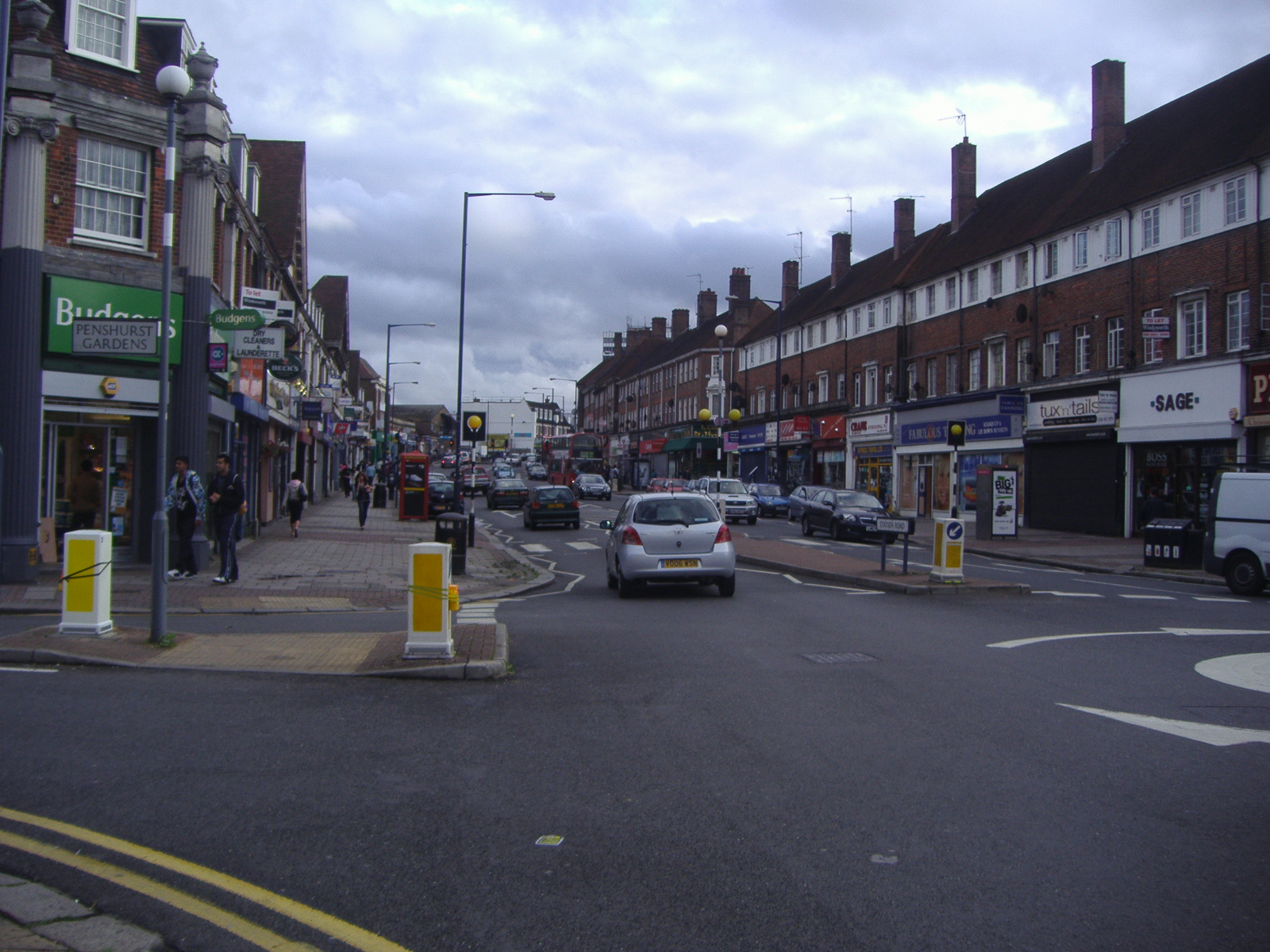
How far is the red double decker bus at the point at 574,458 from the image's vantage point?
6894cm

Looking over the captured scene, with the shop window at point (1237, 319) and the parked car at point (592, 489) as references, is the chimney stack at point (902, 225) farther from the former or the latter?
the shop window at point (1237, 319)

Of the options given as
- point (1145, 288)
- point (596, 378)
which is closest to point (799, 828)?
point (1145, 288)

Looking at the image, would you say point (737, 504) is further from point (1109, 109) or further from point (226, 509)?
point (226, 509)

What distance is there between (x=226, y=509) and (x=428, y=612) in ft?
24.3

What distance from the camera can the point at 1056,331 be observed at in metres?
34.4

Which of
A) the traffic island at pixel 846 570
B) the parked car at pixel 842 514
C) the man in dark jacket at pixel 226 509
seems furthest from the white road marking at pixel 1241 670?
the parked car at pixel 842 514

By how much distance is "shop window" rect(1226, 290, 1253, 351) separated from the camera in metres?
26.4

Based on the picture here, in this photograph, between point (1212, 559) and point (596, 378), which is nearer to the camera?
point (1212, 559)

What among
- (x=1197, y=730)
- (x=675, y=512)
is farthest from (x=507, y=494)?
(x=1197, y=730)

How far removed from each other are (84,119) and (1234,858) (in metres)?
18.0

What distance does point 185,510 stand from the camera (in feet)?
53.2

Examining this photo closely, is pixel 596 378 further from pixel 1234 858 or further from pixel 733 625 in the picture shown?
pixel 1234 858

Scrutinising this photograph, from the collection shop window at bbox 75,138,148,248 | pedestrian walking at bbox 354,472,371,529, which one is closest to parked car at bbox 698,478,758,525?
pedestrian walking at bbox 354,472,371,529

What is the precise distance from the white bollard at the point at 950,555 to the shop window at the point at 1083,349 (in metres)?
19.2
